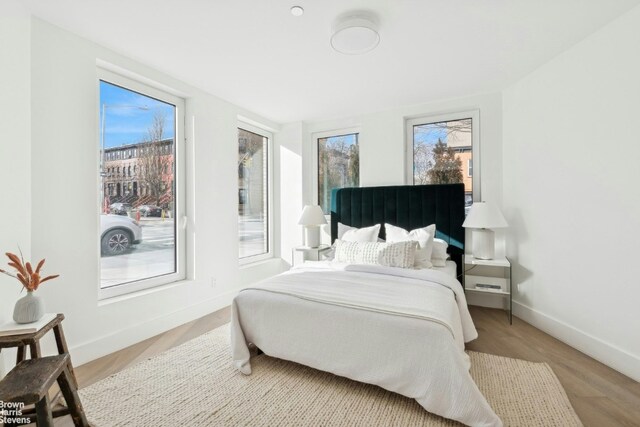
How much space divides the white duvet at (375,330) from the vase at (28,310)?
1171 millimetres

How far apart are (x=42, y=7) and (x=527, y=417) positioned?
3.99m

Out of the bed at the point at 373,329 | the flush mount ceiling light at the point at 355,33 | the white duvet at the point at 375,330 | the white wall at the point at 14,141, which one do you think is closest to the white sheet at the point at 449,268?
the bed at the point at 373,329

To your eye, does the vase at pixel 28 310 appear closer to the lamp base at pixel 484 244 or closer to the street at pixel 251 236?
the street at pixel 251 236

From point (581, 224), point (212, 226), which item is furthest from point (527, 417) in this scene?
point (212, 226)

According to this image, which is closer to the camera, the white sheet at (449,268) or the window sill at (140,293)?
the window sill at (140,293)

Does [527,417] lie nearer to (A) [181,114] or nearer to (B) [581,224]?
(B) [581,224]

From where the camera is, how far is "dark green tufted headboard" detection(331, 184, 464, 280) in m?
3.45

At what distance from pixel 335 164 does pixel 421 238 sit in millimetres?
1929

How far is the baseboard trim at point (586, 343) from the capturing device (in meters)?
2.09

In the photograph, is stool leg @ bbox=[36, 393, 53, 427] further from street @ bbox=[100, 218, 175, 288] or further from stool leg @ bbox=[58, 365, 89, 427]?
street @ bbox=[100, 218, 175, 288]

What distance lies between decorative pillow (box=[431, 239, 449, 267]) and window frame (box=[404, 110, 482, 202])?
0.86 m

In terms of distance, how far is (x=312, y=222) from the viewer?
3.97 metres

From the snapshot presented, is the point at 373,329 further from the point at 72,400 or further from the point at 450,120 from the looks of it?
the point at 450,120

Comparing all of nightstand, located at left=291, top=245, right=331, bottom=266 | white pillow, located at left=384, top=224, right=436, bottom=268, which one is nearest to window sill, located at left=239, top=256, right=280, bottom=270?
nightstand, located at left=291, top=245, right=331, bottom=266
